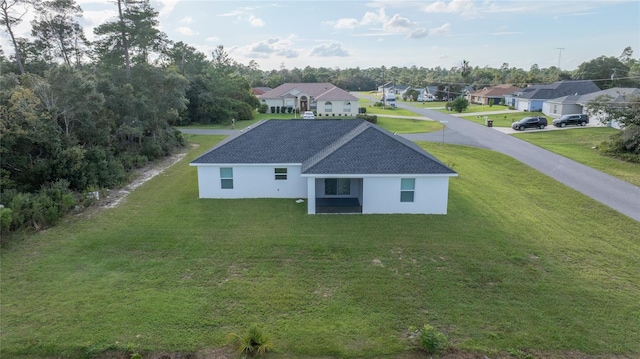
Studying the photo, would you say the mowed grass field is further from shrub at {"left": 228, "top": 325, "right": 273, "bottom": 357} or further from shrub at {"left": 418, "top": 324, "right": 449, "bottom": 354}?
shrub at {"left": 418, "top": 324, "right": 449, "bottom": 354}

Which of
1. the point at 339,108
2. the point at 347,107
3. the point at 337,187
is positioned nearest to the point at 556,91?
the point at 347,107

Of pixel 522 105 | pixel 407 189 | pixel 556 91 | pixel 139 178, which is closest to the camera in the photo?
pixel 407 189

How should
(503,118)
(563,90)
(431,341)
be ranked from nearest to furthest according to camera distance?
(431,341)
(503,118)
(563,90)

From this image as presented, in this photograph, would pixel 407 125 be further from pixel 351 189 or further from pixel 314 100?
pixel 351 189

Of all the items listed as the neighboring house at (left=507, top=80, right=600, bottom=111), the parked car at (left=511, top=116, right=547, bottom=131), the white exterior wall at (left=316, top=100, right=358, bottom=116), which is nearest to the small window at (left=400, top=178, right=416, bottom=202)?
the parked car at (left=511, top=116, right=547, bottom=131)

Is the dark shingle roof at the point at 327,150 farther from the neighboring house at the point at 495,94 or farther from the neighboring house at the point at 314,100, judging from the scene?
the neighboring house at the point at 495,94

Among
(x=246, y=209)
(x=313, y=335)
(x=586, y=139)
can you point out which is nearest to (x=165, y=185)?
(x=246, y=209)

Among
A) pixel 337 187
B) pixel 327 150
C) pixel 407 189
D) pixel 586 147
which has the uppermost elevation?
pixel 327 150
